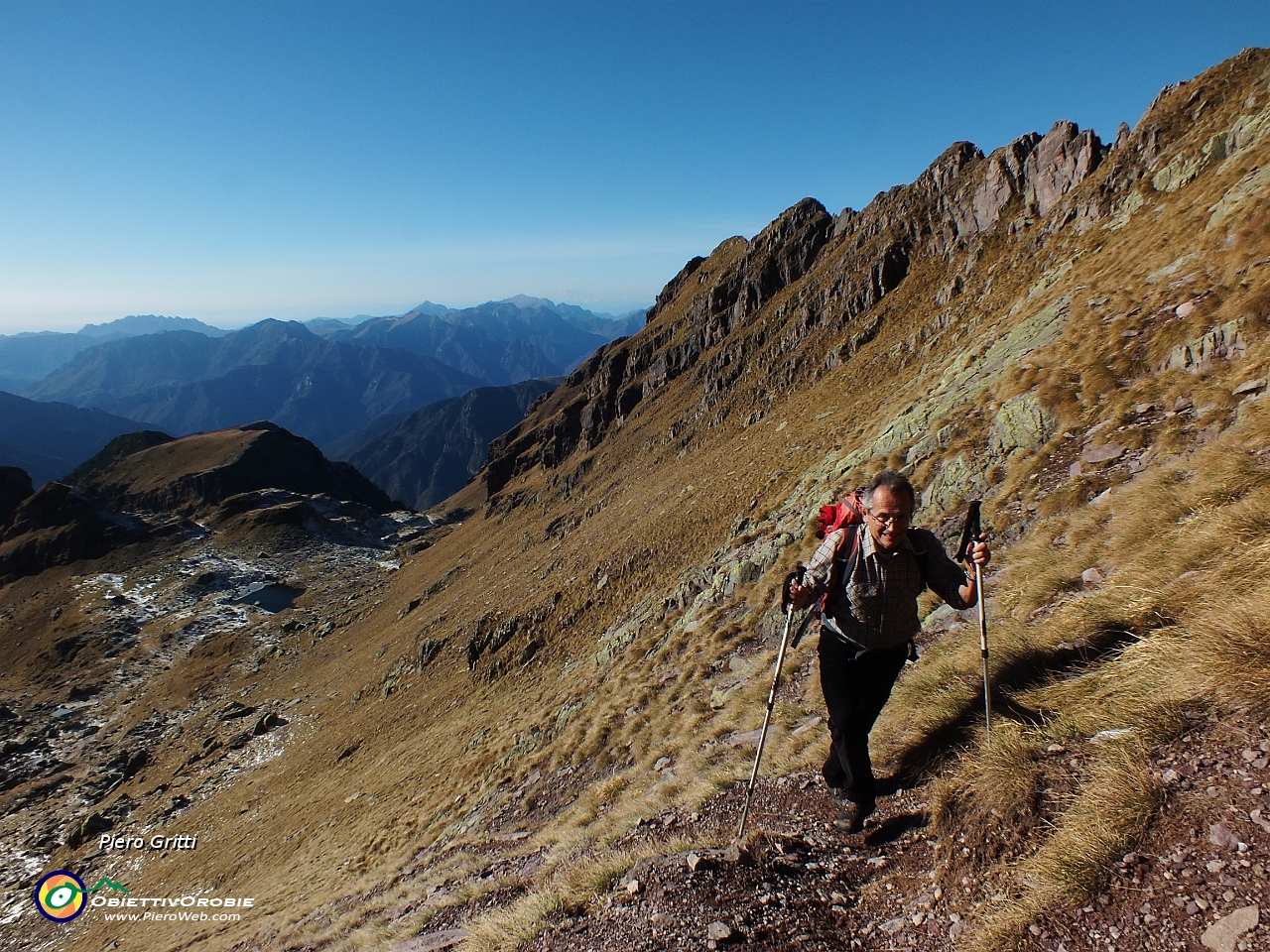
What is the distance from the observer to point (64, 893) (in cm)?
3014

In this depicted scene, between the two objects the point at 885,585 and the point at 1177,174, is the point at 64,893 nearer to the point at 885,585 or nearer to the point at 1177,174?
the point at 885,585

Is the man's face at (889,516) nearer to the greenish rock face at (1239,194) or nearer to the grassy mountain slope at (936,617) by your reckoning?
the grassy mountain slope at (936,617)

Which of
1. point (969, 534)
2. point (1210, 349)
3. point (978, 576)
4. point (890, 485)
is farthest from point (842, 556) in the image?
point (1210, 349)

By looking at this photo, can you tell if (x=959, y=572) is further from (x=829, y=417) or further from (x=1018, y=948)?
(x=829, y=417)

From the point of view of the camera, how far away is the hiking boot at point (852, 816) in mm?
5000

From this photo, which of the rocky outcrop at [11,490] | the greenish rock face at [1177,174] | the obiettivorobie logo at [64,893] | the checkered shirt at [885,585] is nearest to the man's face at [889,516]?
the checkered shirt at [885,585]

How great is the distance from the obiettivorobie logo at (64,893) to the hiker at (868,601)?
127ft

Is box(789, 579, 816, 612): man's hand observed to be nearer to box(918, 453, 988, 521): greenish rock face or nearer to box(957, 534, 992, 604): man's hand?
→ box(957, 534, 992, 604): man's hand

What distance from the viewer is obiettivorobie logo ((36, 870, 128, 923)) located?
2770 centimetres

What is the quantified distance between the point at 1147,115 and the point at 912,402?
22.6m

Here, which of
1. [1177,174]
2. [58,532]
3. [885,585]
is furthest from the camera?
[58,532]

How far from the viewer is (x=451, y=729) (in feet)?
79.3

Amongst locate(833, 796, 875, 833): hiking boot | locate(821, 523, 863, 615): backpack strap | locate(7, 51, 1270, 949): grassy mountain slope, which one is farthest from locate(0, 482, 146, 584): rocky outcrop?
locate(821, 523, 863, 615): backpack strap

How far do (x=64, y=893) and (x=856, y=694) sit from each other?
45.7 meters
